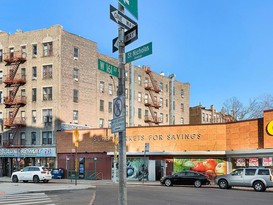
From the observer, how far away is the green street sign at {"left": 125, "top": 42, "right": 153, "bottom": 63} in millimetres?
7758

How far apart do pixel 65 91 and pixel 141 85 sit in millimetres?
18709

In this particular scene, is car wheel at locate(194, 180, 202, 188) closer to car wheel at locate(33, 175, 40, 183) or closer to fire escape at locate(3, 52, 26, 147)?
car wheel at locate(33, 175, 40, 183)

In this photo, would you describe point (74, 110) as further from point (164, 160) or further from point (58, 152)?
point (164, 160)

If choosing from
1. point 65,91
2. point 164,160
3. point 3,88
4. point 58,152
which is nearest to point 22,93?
point 3,88

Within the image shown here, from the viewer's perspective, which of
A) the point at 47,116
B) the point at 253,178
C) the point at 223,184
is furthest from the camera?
the point at 47,116

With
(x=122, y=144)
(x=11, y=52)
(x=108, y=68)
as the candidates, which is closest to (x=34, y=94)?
(x=11, y=52)

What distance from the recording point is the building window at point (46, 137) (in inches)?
2025

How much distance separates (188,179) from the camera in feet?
106

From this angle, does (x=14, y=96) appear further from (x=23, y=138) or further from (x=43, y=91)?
(x=23, y=138)

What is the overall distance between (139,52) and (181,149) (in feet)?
113

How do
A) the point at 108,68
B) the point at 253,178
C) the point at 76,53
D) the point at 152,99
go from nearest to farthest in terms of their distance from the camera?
1. the point at 108,68
2. the point at 253,178
3. the point at 76,53
4. the point at 152,99

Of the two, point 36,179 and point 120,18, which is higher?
point 120,18

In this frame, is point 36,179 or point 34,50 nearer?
point 36,179

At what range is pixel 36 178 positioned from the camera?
37219mm
